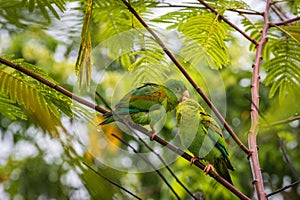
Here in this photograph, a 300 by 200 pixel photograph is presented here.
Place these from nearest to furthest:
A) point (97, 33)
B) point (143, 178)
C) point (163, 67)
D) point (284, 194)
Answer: point (163, 67) < point (97, 33) < point (284, 194) < point (143, 178)

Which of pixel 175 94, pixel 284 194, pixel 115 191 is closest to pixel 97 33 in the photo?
pixel 175 94

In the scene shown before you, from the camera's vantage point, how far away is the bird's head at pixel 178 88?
77 centimetres

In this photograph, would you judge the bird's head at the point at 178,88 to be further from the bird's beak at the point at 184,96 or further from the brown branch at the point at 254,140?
the brown branch at the point at 254,140

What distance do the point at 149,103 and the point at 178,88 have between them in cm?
5

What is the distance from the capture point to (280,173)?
279 cm

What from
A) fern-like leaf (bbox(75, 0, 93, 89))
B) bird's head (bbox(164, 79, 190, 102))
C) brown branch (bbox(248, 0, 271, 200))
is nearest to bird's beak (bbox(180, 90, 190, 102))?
bird's head (bbox(164, 79, 190, 102))

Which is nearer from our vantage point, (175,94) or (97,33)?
(175,94)

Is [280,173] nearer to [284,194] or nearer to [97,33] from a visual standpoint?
[284,194]

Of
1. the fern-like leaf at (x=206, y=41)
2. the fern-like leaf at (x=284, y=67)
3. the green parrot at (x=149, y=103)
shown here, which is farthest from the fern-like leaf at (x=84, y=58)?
the fern-like leaf at (x=284, y=67)

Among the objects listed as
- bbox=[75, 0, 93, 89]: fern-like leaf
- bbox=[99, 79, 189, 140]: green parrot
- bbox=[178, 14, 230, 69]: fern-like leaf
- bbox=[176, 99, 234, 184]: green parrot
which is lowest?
bbox=[176, 99, 234, 184]: green parrot

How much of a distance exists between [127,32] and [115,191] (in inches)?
28.7

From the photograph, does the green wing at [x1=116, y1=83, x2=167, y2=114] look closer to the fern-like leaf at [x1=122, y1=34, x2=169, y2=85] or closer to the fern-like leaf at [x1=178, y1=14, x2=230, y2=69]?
the fern-like leaf at [x1=122, y1=34, x2=169, y2=85]

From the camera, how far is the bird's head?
773 mm

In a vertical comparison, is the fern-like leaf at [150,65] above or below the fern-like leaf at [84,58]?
below
